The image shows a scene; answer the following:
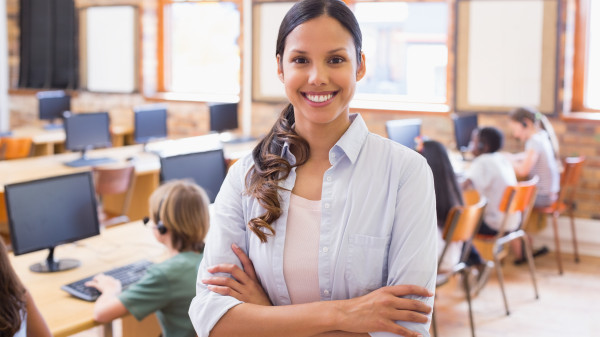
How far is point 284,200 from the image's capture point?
4.45ft

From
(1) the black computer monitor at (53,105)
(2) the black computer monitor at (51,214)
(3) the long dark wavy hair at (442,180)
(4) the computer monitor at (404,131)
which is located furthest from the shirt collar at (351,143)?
(1) the black computer monitor at (53,105)

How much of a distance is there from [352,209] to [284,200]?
13cm

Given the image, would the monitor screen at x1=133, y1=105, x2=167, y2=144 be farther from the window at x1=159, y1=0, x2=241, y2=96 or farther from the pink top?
the pink top

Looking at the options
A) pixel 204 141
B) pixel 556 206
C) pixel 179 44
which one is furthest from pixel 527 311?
pixel 179 44

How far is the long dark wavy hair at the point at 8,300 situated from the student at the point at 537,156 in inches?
162

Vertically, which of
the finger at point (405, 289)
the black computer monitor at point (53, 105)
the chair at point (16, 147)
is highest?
the black computer monitor at point (53, 105)

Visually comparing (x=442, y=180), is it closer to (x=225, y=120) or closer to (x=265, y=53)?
(x=225, y=120)

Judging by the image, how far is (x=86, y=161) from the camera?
557 centimetres

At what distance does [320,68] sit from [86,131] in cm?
479

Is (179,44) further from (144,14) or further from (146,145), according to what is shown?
(146,145)

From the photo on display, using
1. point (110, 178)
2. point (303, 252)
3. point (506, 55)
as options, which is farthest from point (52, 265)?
point (506, 55)

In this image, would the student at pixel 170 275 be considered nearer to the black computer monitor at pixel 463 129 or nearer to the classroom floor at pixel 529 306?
the classroom floor at pixel 529 306

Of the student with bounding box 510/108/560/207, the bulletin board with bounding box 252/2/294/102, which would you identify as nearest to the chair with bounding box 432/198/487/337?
the student with bounding box 510/108/560/207

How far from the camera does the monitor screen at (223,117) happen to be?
22.0 ft
